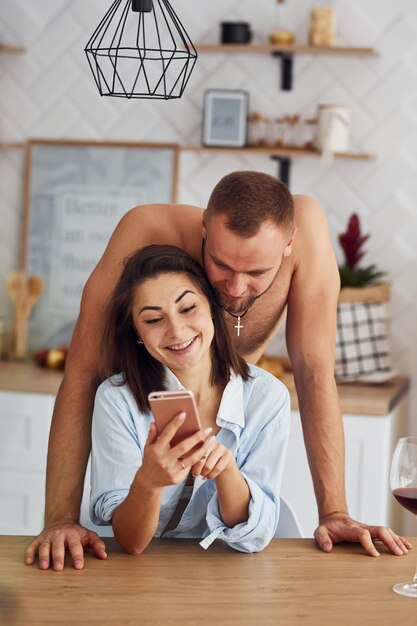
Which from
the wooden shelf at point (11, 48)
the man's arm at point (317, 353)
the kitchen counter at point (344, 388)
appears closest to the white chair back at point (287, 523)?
the man's arm at point (317, 353)

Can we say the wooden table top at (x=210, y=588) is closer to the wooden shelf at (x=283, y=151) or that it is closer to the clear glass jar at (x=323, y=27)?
the wooden shelf at (x=283, y=151)

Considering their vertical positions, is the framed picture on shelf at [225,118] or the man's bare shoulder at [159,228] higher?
the framed picture on shelf at [225,118]

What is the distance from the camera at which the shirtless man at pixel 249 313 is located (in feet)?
6.04

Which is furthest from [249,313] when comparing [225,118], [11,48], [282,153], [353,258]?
[11,48]

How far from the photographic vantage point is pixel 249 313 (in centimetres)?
232

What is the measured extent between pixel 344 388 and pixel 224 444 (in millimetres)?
1743

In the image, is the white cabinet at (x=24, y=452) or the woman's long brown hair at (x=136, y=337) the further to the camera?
the white cabinet at (x=24, y=452)

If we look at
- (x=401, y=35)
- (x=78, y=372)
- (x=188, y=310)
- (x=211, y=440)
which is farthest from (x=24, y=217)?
(x=211, y=440)

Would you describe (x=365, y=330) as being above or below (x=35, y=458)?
above

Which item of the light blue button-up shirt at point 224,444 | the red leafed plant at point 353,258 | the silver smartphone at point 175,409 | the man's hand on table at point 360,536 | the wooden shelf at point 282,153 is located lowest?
the man's hand on table at point 360,536

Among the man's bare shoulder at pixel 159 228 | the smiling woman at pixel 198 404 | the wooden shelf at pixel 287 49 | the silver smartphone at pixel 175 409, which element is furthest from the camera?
the wooden shelf at pixel 287 49

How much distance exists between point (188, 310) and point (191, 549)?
415 millimetres

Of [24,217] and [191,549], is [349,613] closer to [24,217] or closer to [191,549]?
[191,549]

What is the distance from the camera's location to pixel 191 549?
169 cm
